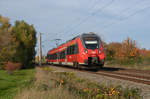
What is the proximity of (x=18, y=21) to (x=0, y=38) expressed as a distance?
10.5 meters

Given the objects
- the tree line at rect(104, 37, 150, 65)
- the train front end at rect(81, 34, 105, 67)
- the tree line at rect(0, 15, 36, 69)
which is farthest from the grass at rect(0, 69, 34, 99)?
the tree line at rect(104, 37, 150, 65)

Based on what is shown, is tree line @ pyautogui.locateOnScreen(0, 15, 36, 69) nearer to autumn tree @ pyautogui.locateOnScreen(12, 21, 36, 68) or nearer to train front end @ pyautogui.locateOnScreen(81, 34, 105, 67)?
autumn tree @ pyautogui.locateOnScreen(12, 21, 36, 68)

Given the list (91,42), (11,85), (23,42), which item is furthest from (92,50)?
(23,42)

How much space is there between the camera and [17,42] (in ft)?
112

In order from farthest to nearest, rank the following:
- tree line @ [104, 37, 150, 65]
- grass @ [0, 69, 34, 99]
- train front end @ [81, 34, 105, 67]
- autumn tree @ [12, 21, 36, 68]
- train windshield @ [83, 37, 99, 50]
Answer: autumn tree @ [12, 21, 36, 68] → tree line @ [104, 37, 150, 65] → train windshield @ [83, 37, 99, 50] → train front end @ [81, 34, 105, 67] → grass @ [0, 69, 34, 99]

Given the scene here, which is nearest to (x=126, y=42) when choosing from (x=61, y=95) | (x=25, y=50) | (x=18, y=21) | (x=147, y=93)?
(x=25, y=50)

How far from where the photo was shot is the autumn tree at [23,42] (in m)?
35.8

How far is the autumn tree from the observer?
35812 mm

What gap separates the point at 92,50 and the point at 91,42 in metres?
0.86

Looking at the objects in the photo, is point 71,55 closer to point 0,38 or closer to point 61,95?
point 0,38

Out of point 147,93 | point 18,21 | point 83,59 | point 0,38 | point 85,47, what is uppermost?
point 18,21

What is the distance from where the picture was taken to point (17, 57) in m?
35.4

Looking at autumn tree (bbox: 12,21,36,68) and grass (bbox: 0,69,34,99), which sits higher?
autumn tree (bbox: 12,21,36,68)

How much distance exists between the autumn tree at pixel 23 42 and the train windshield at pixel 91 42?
784 inches
